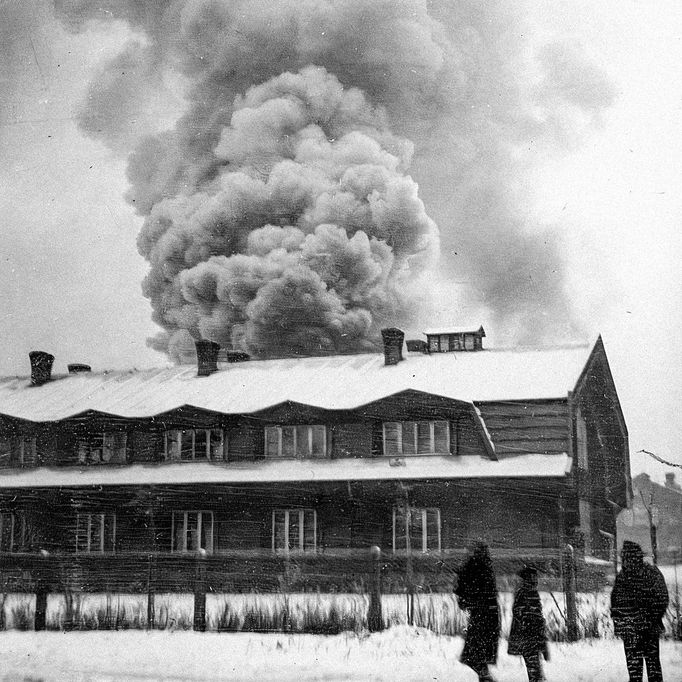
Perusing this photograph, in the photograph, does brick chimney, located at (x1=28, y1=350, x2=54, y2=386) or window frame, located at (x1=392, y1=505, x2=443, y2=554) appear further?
brick chimney, located at (x1=28, y1=350, x2=54, y2=386)

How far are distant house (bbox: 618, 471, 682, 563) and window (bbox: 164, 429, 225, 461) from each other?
408cm

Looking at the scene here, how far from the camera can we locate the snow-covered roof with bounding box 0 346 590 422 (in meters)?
8.34

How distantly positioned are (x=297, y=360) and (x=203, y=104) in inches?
97.1

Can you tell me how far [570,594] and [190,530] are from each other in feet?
14.3

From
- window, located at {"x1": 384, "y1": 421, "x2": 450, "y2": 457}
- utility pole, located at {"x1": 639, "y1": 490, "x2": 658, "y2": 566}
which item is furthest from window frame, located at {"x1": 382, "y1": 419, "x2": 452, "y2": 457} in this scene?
utility pole, located at {"x1": 639, "y1": 490, "x2": 658, "y2": 566}

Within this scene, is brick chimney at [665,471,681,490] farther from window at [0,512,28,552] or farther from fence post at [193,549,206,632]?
window at [0,512,28,552]

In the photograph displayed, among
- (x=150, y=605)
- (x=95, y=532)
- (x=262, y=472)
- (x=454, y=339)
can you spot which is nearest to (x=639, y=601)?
(x=454, y=339)

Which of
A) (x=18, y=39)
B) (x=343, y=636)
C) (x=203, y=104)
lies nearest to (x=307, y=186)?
(x=203, y=104)

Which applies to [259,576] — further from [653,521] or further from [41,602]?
[653,521]

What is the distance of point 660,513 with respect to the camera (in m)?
7.48

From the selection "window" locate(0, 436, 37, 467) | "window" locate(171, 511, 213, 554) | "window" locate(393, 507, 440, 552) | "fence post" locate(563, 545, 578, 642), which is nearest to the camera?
"fence post" locate(563, 545, 578, 642)

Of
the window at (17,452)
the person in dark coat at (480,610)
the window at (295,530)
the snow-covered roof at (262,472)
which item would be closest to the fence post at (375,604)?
the person in dark coat at (480,610)

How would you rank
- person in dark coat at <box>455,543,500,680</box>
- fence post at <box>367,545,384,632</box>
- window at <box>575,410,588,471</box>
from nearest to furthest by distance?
person in dark coat at <box>455,543,500,680</box>, fence post at <box>367,545,384,632</box>, window at <box>575,410,588,471</box>

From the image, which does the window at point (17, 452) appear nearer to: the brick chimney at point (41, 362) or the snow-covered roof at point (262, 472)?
the snow-covered roof at point (262, 472)
